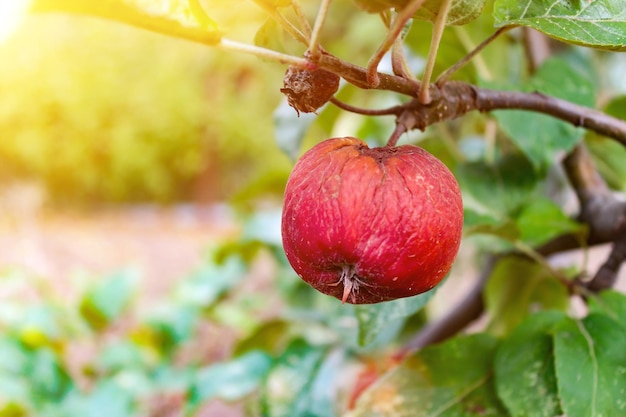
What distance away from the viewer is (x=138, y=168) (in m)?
3.14

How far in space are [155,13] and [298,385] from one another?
1.48 ft

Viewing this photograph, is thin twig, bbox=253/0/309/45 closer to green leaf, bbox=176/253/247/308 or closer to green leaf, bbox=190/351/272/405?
green leaf, bbox=190/351/272/405

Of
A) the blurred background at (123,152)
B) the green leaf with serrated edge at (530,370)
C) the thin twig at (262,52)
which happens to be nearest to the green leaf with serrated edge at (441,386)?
the green leaf with serrated edge at (530,370)

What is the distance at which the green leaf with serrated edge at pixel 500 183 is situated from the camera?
458mm

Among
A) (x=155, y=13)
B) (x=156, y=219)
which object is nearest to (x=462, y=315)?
(x=155, y=13)

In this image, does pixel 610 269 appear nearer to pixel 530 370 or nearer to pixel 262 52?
pixel 530 370

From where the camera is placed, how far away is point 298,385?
57 cm

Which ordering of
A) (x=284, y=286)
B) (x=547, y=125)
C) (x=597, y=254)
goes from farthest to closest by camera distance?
(x=597, y=254) → (x=284, y=286) → (x=547, y=125)

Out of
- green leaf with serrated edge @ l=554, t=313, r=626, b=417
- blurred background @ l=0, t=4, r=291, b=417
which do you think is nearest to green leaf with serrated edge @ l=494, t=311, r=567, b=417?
green leaf with serrated edge @ l=554, t=313, r=626, b=417

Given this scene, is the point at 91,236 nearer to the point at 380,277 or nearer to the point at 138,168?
the point at 138,168

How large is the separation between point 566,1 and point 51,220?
327 cm

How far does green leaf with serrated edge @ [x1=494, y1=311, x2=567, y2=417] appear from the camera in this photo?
1.04ft

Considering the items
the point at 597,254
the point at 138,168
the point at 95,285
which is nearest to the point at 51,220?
the point at 138,168

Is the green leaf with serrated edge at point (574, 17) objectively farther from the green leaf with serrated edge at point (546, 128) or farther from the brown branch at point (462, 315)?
the brown branch at point (462, 315)
